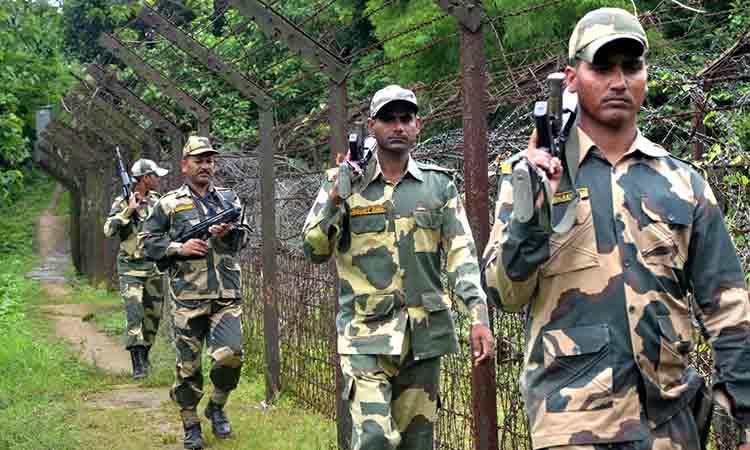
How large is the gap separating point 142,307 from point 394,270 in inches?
281

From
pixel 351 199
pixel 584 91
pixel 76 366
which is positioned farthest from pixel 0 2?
pixel 584 91

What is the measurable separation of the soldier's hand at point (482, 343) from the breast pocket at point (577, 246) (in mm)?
1538

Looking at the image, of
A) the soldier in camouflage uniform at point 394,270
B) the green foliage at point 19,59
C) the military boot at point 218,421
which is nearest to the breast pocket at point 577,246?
the soldier in camouflage uniform at point 394,270

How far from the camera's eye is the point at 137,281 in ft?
40.6

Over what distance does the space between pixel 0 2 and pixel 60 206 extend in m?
39.4

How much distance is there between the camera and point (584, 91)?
11.3 feet

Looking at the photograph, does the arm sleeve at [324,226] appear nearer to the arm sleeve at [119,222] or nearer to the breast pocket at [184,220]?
the breast pocket at [184,220]

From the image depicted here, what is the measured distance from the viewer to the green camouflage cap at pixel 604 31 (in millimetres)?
3336

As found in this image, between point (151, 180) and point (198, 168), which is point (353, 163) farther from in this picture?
point (151, 180)

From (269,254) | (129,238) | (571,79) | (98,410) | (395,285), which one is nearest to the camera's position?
(571,79)

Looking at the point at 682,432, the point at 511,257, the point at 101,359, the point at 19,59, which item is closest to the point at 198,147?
the point at 19,59

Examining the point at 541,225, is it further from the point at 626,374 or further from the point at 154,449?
the point at 154,449

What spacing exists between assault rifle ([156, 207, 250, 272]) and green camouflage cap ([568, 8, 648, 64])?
5.15 metres

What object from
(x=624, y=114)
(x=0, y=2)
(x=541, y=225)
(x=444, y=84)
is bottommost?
(x=541, y=225)
